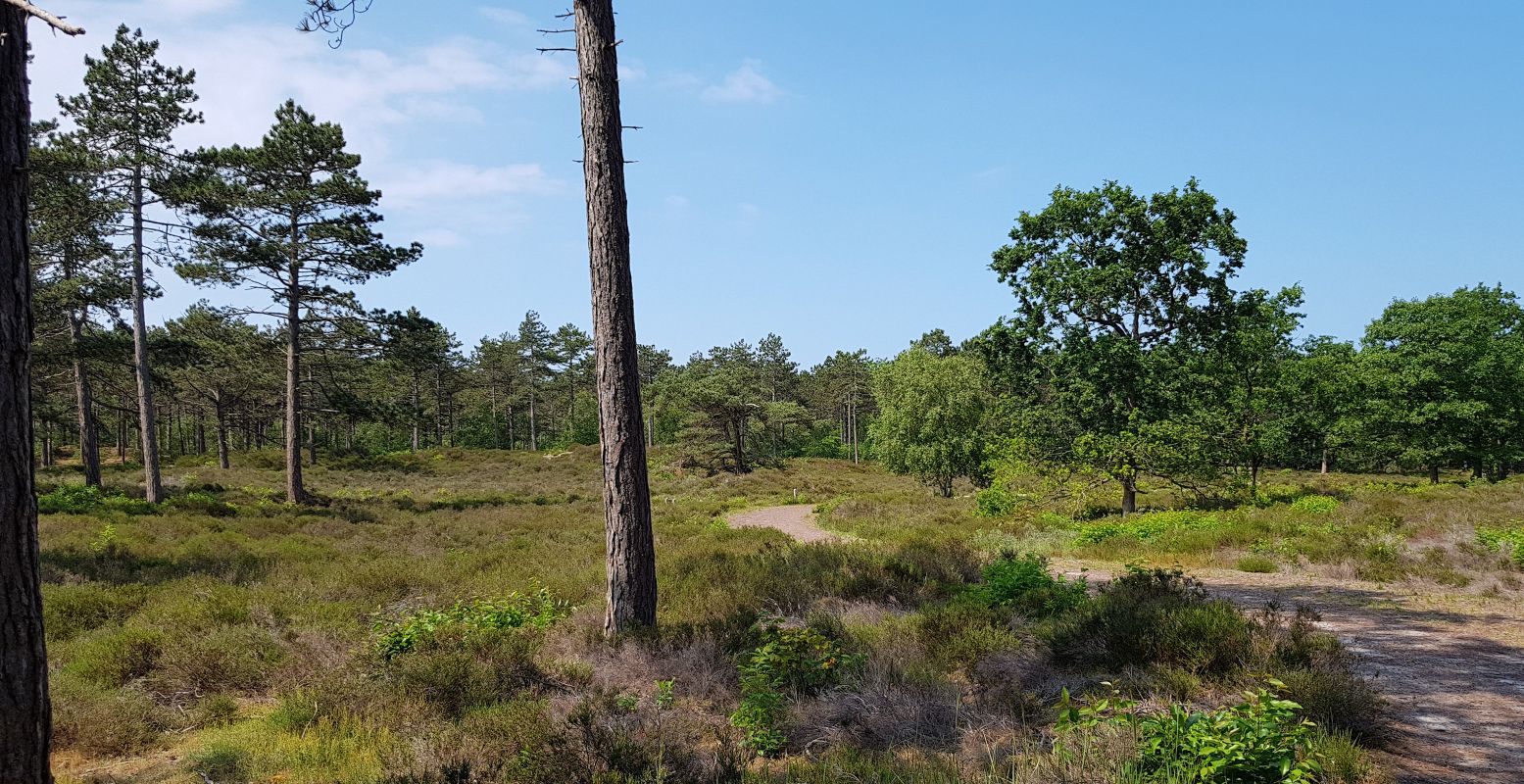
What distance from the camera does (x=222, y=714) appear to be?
5848 mm

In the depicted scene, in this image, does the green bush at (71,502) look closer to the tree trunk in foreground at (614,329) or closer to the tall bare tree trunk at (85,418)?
the tall bare tree trunk at (85,418)

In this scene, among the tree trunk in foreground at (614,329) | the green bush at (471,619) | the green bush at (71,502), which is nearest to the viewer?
the green bush at (471,619)

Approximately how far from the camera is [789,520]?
79.3 feet

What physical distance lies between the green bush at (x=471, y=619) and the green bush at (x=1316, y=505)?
16.7m

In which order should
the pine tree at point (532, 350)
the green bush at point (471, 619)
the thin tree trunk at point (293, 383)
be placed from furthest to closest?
the pine tree at point (532, 350), the thin tree trunk at point (293, 383), the green bush at point (471, 619)

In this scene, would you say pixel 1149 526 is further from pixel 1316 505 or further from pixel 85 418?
pixel 85 418

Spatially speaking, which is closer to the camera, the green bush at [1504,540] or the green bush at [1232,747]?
the green bush at [1232,747]

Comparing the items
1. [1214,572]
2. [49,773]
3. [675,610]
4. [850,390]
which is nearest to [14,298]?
[49,773]

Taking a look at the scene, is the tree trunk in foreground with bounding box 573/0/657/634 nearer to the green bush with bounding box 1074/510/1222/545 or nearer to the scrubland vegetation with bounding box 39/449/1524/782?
the scrubland vegetation with bounding box 39/449/1524/782

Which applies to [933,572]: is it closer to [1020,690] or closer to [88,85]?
[1020,690]

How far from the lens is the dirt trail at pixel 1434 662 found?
420 cm

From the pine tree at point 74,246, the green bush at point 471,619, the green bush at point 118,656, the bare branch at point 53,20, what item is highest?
the pine tree at point 74,246

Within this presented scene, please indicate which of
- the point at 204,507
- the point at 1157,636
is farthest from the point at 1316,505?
the point at 204,507

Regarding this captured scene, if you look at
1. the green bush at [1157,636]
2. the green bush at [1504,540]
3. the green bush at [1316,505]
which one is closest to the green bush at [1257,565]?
the green bush at [1504,540]
